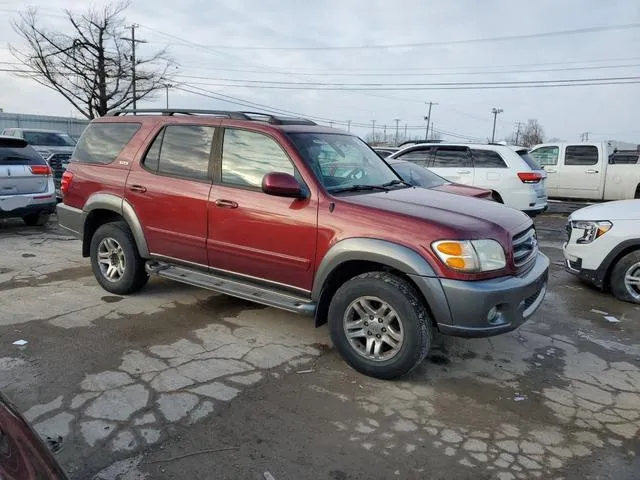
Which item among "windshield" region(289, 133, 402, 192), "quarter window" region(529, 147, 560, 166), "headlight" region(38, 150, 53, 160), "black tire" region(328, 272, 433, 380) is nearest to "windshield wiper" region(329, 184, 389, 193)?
"windshield" region(289, 133, 402, 192)

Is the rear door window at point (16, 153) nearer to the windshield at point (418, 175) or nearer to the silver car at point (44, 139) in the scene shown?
the windshield at point (418, 175)

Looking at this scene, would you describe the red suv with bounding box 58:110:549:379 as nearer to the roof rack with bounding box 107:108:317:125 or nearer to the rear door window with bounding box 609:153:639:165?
the roof rack with bounding box 107:108:317:125

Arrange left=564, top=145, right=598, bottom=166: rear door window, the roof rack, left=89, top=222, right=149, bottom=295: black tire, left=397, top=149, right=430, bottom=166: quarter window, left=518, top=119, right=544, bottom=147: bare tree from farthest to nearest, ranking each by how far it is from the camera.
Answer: left=518, top=119, right=544, bottom=147: bare tree
left=564, top=145, right=598, bottom=166: rear door window
left=397, top=149, right=430, bottom=166: quarter window
left=89, top=222, right=149, bottom=295: black tire
the roof rack

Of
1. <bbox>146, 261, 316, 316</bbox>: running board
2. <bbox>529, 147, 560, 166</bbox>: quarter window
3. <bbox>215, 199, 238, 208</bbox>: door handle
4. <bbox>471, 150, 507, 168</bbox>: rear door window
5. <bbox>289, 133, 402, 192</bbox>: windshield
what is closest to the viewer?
<bbox>146, 261, 316, 316</bbox>: running board

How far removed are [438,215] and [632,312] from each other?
3235mm

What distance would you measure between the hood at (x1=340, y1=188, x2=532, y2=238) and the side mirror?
0.37 metres

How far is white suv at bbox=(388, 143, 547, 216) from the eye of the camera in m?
10.0

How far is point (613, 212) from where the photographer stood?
19.9 ft

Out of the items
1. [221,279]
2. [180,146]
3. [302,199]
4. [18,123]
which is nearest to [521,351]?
[302,199]

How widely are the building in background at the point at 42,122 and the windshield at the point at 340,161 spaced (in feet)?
103

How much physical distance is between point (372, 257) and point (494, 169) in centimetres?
753

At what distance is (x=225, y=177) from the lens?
448 cm

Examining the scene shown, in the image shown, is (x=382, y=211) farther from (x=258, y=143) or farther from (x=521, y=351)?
(x=521, y=351)

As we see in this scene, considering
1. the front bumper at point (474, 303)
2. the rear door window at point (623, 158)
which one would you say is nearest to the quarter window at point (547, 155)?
the rear door window at point (623, 158)
